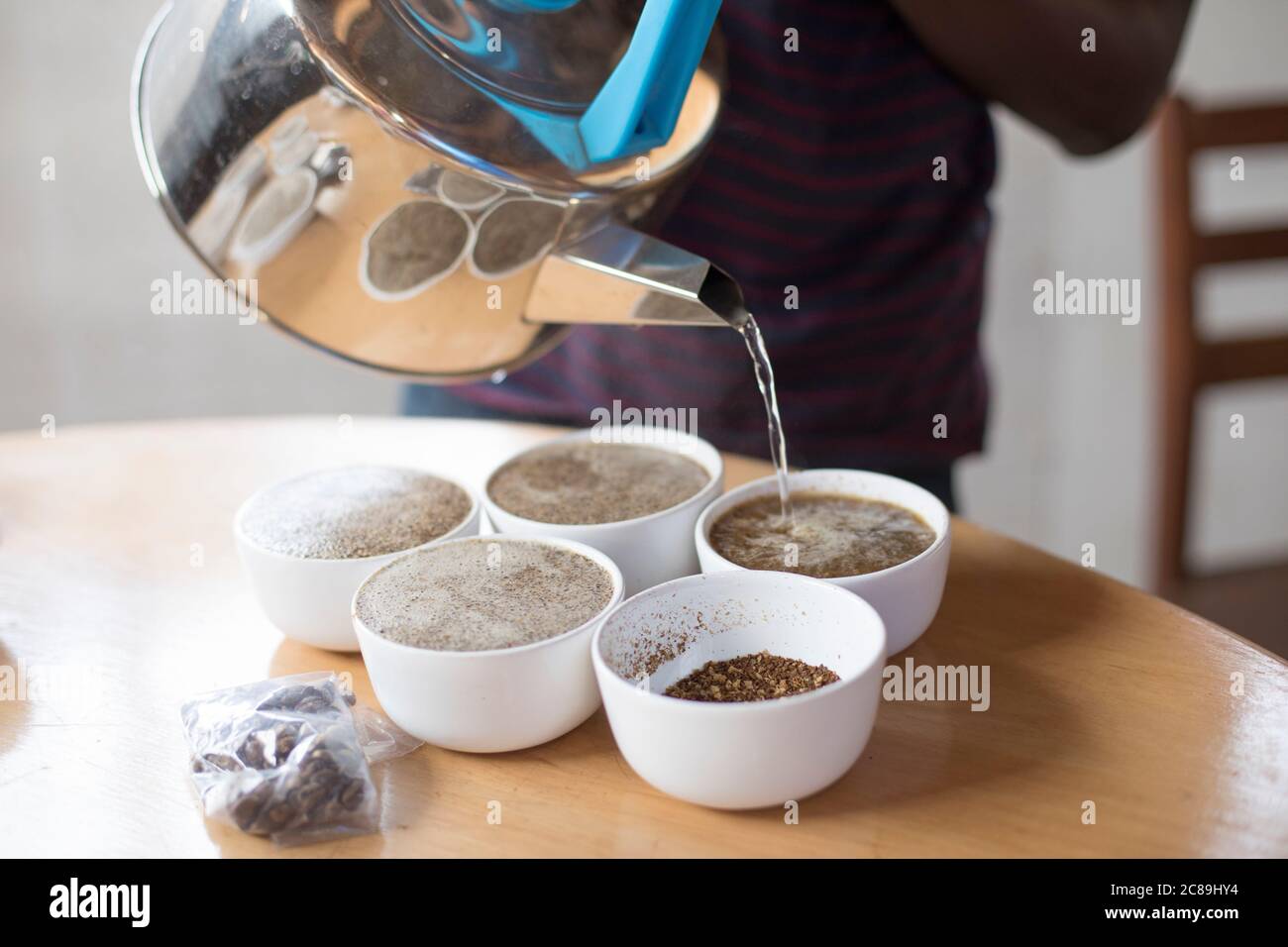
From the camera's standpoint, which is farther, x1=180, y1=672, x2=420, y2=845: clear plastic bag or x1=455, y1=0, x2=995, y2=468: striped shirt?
x1=455, y1=0, x2=995, y2=468: striped shirt

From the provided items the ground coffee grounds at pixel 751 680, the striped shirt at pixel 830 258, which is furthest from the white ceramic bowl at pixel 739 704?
the striped shirt at pixel 830 258

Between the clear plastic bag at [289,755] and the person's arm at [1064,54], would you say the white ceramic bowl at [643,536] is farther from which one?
the person's arm at [1064,54]

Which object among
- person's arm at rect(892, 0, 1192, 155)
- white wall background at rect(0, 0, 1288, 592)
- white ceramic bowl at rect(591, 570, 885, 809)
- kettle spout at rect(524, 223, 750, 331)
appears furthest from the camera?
white wall background at rect(0, 0, 1288, 592)

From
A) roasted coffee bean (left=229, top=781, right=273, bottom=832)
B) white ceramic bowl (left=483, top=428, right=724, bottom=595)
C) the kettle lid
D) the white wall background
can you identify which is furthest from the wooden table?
the white wall background

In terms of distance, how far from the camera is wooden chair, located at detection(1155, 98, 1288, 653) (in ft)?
4.52

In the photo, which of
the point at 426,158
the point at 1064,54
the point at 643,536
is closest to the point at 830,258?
the point at 1064,54

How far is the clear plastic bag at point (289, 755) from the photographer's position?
2.17 ft

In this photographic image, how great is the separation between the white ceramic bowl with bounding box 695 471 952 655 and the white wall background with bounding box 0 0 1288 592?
4.14ft

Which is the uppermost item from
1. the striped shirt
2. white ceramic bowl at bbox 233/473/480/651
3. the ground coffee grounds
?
the striped shirt

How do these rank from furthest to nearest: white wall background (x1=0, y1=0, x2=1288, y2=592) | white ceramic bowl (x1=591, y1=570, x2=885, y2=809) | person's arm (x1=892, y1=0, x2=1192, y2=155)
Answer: white wall background (x1=0, y1=0, x2=1288, y2=592) → person's arm (x1=892, y1=0, x2=1192, y2=155) → white ceramic bowl (x1=591, y1=570, x2=885, y2=809)

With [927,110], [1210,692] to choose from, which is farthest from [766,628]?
[927,110]

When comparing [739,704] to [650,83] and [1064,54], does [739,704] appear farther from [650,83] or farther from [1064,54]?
[1064,54]

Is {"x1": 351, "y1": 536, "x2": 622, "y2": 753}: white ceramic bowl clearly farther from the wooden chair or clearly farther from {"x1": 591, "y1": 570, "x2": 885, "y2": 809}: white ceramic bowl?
the wooden chair
